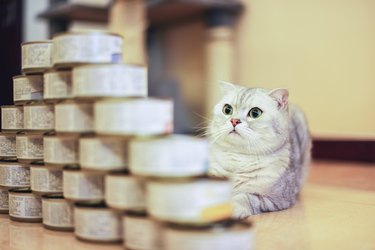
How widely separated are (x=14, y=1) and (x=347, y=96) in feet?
6.44

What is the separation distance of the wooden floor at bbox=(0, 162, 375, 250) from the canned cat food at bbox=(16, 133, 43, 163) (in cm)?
16

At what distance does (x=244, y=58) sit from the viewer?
3.32 m

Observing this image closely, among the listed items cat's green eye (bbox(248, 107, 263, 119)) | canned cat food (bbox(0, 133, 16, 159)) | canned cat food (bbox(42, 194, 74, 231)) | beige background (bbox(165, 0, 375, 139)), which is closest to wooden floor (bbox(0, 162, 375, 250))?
canned cat food (bbox(42, 194, 74, 231))

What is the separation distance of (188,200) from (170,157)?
0.08 metres

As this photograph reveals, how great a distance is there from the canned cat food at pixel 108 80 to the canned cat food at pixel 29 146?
0.80 ft

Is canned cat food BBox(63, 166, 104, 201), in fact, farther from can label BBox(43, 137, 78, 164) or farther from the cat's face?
the cat's face

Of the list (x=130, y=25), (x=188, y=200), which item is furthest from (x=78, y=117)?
(x=130, y=25)

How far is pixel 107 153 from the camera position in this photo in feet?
2.98

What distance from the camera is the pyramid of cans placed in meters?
0.81

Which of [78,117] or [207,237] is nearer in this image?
[207,237]

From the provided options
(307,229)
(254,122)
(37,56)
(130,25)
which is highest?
(130,25)

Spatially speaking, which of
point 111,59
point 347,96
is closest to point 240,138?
point 111,59

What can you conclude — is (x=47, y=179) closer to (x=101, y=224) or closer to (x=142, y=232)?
(x=101, y=224)

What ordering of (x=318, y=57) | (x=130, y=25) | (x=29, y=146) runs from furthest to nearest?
(x=130, y=25) < (x=318, y=57) < (x=29, y=146)
